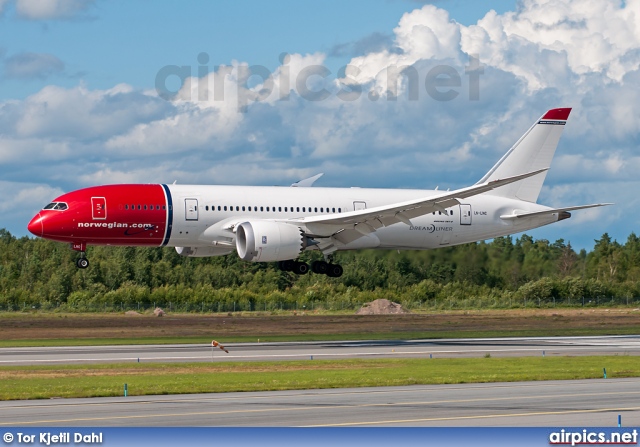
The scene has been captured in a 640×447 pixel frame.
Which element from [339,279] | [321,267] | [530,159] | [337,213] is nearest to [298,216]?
[337,213]

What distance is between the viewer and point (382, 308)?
89.1 meters

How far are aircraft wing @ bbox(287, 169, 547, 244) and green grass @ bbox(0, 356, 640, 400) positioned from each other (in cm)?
1222

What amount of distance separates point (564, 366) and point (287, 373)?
395 inches

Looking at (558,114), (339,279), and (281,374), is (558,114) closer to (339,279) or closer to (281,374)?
(281,374)

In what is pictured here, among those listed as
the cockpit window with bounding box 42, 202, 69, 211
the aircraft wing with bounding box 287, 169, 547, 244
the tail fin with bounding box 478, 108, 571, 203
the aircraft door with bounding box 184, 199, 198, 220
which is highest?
the tail fin with bounding box 478, 108, 571, 203

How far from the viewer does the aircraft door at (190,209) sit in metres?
54.4

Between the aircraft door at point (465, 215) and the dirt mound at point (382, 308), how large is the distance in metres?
28.0

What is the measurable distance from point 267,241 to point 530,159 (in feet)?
60.1

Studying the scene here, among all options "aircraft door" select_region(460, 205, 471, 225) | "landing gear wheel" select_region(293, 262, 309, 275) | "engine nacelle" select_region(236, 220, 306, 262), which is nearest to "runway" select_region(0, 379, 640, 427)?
"engine nacelle" select_region(236, 220, 306, 262)

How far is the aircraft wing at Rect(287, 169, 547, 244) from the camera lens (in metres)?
54.1

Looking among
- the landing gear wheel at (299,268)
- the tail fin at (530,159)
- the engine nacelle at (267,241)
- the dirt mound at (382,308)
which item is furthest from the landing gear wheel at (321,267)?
the dirt mound at (382,308)

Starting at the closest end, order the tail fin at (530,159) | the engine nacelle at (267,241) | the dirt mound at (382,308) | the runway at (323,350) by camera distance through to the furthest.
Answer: the runway at (323,350) < the engine nacelle at (267,241) < the tail fin at (530,159) < the dirt mound at (382,308)

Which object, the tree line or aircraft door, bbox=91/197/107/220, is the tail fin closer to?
the tree line

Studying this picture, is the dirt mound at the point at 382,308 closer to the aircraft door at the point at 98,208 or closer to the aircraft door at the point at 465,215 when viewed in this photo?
the aircraft door at the point at 465,215
